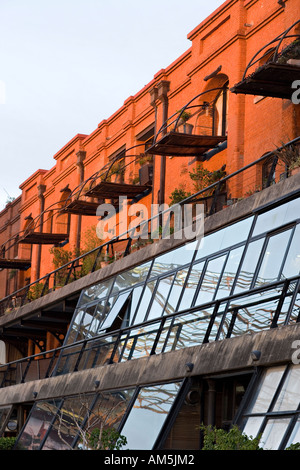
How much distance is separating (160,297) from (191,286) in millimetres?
1886

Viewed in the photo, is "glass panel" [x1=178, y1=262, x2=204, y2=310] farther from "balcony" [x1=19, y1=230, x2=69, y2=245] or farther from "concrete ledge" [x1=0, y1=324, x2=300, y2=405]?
"balcony" [x1=19, y1=230, x2=69, y2=245]

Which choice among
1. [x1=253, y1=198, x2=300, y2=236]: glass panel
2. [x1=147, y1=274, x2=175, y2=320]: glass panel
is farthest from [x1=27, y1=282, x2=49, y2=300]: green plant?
[x1=253, y1=198, x2=300, y2=236]: glass panel

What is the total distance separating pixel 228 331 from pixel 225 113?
44.7 feet

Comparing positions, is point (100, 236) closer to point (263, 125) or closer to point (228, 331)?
point (263, 125)

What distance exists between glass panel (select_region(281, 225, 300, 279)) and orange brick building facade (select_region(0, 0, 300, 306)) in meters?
5.12

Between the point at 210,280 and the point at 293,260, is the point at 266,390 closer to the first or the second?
the point at 293,260

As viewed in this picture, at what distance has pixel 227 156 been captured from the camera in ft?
95.0

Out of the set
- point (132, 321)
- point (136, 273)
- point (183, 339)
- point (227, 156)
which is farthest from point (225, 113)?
point (183, 339)

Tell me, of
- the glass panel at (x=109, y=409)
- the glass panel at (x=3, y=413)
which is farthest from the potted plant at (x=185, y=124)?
the glass panel at (x=3, y=413)

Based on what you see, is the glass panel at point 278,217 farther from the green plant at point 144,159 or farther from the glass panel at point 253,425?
the green plant at point 144,159

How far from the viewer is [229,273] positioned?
2166 centimetres

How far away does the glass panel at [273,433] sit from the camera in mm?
15117

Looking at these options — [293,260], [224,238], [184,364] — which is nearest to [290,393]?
[293,260]
